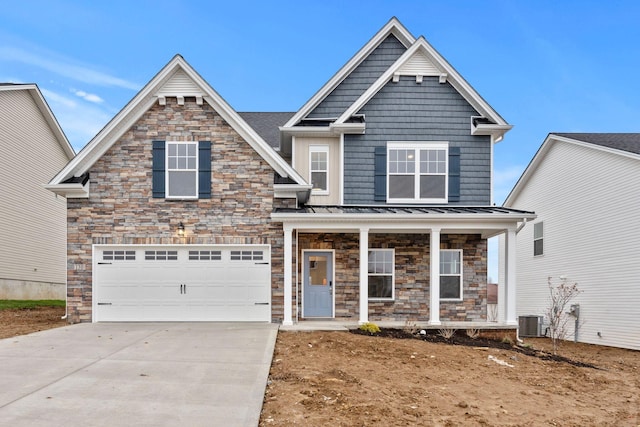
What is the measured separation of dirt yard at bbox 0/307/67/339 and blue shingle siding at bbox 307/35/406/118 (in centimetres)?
924

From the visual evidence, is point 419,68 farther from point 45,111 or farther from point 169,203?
point 45,111

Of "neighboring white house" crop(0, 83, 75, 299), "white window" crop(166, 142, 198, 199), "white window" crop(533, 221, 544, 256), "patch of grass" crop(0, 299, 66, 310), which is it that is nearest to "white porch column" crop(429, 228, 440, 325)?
"white window" crop(166, 142, 198, 199)

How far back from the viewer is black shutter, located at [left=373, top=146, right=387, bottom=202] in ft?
45.3

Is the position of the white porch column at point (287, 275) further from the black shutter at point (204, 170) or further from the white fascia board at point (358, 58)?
the white fascia board at point (358, 58)

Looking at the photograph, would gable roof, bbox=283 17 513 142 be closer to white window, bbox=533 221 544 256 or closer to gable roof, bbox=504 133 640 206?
gable roof, bbox=504 133 640 206

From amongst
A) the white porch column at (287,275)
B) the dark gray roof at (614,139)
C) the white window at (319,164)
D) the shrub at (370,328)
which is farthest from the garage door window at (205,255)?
the dark gray roof at (614,139)

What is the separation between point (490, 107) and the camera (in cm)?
1383

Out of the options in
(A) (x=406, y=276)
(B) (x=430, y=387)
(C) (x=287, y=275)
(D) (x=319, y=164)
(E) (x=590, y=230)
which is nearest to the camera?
(B) (x=430, y=387)

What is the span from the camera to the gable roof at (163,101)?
1234cm

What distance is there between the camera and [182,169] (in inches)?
501

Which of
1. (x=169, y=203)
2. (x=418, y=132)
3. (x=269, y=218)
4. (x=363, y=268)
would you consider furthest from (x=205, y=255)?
(x=418, y=132)

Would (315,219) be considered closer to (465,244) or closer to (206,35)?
(465,244)

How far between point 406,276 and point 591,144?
7454mm

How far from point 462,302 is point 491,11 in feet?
48.1
